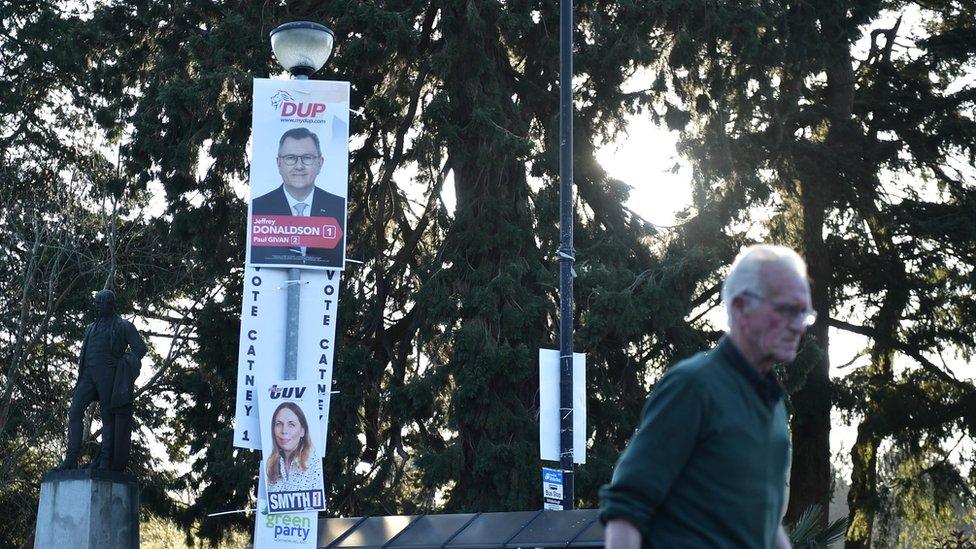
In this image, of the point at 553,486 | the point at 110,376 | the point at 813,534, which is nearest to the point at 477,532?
the point at 553,486

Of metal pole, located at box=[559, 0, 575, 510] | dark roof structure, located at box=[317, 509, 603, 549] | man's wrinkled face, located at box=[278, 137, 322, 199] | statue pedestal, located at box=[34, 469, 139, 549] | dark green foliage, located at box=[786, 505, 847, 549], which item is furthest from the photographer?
statue pedestal, located at box=[34, 469, 139, 549]

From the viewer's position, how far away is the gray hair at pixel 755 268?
368 centimetres

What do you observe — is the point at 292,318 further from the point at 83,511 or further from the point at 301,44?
the point at 83,511

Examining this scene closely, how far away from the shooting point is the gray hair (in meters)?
3.68

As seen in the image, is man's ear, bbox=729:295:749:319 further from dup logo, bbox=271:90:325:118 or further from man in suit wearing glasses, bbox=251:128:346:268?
dup logo, bbox=271:90:325:118

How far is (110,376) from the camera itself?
16.7m

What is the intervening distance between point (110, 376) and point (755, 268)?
14.0 m

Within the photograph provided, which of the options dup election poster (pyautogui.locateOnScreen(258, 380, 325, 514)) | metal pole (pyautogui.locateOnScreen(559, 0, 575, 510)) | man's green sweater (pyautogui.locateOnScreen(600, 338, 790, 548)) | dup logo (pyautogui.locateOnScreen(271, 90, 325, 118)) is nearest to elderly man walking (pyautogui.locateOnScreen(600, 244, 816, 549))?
man's green sweater (pyautogui.locateOnScreen(600, 338, 790, 548))

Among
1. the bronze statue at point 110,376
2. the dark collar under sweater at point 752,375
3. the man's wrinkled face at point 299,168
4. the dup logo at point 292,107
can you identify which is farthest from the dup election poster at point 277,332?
the dark collar under sweater at point 752,375

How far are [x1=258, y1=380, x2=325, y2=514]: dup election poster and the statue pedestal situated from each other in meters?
4.88

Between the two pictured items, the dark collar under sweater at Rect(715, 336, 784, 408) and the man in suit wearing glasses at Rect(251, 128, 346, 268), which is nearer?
the dark collar under sweater at Rect(715, 336, 784, 408)

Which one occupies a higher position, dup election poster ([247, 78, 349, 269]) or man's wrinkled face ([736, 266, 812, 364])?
dup election poster ([247, 78, 349, 269])

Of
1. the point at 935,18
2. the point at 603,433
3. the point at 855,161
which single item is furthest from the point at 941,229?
the point at 603,433

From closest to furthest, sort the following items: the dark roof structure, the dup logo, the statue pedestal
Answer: the dark roof structure
the dup logo
the statue pedestal
